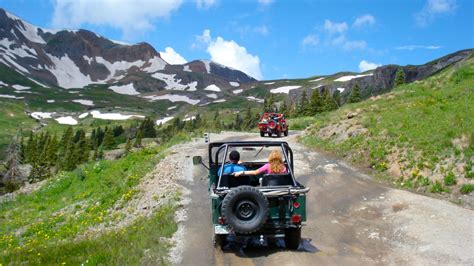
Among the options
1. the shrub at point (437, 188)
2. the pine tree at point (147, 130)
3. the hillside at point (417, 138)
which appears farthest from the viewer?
the pine tree at point (147, 130)

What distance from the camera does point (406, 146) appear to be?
66.1 ft

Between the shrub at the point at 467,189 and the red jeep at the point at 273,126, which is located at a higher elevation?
the red jeep at the point at 273,126

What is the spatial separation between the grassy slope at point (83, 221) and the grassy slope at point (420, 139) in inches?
389

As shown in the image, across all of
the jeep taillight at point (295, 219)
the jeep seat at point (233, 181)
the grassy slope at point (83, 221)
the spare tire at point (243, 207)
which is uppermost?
the jeep seat at point (233, 181)

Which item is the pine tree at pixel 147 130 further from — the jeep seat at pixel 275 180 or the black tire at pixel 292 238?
the black tire at pixel 292 238

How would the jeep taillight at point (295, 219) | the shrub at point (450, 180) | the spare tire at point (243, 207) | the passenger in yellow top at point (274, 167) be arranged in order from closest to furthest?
1. the spare tire at point (243, 207)
2. the jeep taillight at point (295, 219)
3. the passenger in yellow top at point (274, 167)
4. the shrub at point (450, 180)

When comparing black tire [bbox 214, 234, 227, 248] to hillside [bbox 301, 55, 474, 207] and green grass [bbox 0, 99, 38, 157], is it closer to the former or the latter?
hillside [bbox 301, 55, 474, 207]

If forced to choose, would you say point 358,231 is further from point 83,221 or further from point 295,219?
point 83,221

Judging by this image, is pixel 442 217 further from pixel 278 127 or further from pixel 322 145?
pixel 278 127

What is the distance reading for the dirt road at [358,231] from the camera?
9.98m

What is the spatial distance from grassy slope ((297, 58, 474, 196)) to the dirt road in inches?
71.2

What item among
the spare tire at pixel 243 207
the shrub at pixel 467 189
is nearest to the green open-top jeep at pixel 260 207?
the spare tire at pixel 243 207

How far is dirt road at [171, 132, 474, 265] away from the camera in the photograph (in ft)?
32.7

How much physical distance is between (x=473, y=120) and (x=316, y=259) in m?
13.2
